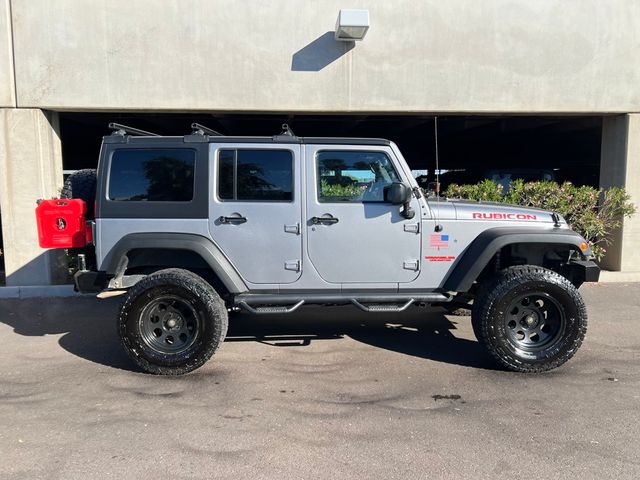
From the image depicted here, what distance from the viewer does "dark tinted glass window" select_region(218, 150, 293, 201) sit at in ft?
15.0

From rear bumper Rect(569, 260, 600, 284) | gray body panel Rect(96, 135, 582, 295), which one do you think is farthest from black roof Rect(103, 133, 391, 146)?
rear bumper Rect(569, 260, 600, 284)

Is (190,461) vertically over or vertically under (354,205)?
under

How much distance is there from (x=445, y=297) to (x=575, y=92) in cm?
522

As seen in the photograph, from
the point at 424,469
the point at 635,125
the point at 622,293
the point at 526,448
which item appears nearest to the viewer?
the point at 424,469

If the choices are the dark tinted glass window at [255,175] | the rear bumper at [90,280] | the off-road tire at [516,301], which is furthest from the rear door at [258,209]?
the off-road tire at [516,301]

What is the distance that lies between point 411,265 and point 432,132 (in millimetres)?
9670

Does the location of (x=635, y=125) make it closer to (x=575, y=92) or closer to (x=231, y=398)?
(x=575, y=92)

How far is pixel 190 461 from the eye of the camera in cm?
309

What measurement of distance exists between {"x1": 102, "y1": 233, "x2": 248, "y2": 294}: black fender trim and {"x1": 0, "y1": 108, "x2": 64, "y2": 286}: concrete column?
382 centimetres

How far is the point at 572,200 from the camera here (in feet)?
25.7

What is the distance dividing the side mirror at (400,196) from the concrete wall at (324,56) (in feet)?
11.6

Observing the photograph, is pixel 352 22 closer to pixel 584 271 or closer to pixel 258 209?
pixel 258 209


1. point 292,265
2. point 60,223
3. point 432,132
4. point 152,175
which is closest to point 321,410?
point 292,265

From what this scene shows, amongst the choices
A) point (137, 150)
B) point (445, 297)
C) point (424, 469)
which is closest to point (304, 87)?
point (137, 150)
